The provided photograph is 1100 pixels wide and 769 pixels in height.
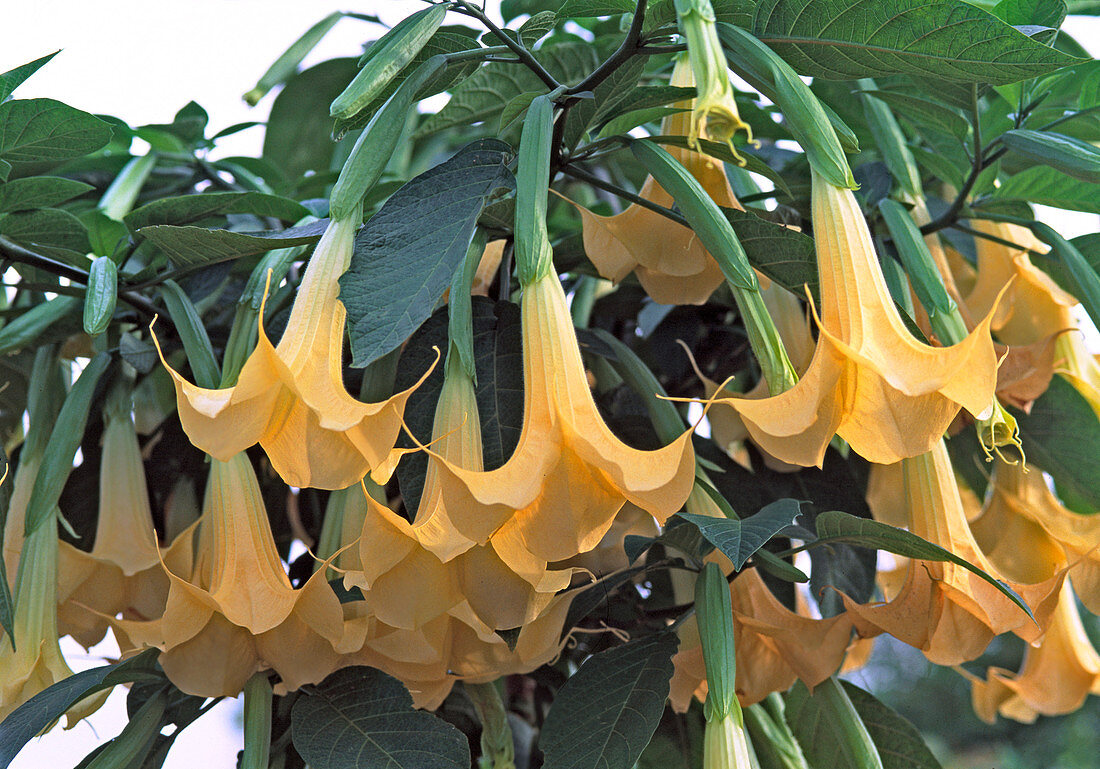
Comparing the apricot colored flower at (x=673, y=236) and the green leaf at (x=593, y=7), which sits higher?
the green leaf at (x=593, y=7)

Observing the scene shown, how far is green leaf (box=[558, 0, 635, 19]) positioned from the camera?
0.46m

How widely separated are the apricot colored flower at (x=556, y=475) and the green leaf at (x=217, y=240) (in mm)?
131

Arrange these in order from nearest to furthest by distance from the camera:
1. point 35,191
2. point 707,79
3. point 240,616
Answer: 1. point 707,79
2. point 240,616
3. point 35,191

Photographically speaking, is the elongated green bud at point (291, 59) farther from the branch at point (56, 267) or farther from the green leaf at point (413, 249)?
the green leaf at point (413, 249)

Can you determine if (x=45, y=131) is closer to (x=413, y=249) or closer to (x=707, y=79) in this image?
(x=413, y=249)

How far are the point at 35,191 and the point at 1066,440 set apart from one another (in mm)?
687

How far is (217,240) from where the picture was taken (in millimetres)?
444

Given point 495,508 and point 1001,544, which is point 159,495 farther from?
point 1001,544

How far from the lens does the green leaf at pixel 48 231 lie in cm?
52

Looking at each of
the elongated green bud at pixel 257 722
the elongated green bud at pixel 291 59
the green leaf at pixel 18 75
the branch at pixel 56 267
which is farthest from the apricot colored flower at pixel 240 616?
the elongated green bud at pixel 291 59

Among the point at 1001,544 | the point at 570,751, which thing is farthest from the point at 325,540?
the point at 1001,544

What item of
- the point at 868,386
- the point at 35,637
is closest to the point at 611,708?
the point at 868,386

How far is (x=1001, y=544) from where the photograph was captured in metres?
0.61

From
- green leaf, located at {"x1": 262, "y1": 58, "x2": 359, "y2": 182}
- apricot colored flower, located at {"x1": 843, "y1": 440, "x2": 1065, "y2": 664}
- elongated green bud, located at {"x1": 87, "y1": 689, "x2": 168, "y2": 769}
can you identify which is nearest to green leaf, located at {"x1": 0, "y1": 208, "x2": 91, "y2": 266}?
elongated green bud, located at {"x1": 87, "y1": 689, "x2": 168, "y2": 769}
